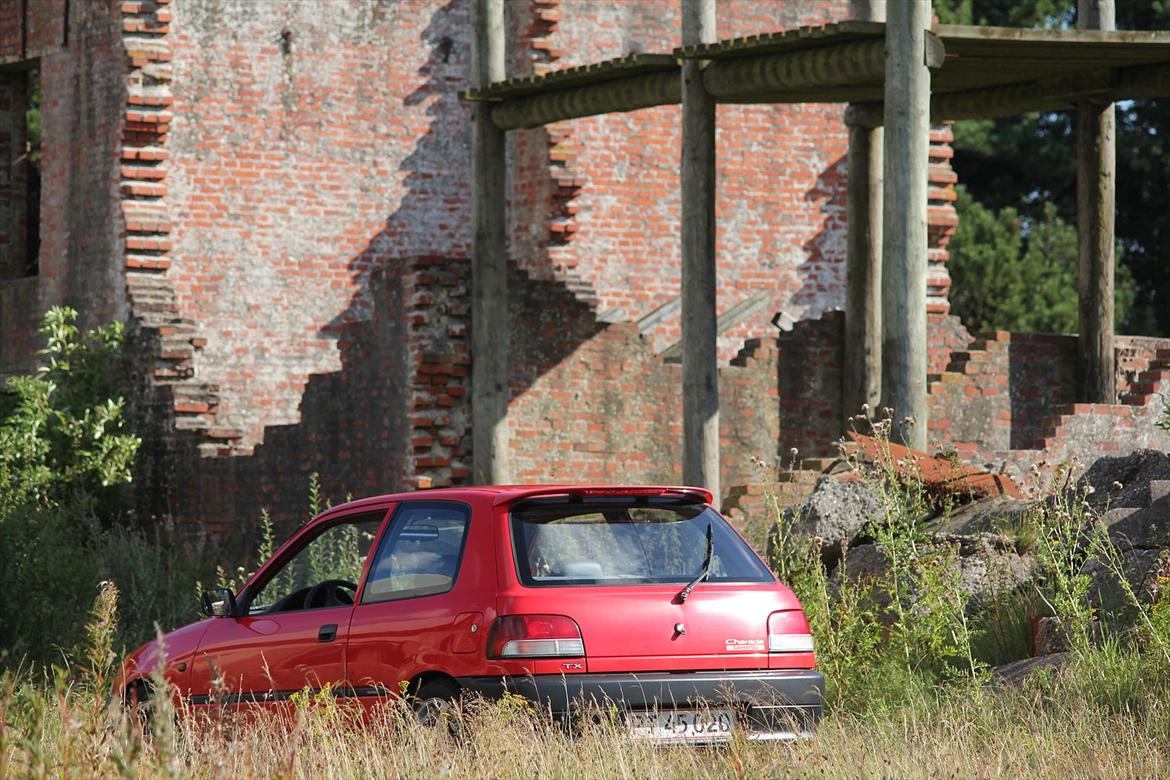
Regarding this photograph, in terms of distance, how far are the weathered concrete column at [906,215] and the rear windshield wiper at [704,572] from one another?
194 inches

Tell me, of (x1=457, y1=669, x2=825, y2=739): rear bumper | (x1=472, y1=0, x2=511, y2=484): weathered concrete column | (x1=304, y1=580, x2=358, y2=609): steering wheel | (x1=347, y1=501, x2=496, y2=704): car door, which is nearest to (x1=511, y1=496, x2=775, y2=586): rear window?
(x1=347, y1=501, x2=496, y2=704): car door

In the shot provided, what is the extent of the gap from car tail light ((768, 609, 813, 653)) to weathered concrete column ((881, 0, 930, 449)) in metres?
5.00

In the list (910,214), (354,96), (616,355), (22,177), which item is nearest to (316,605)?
(910,214)

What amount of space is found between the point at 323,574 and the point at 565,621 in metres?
6.47

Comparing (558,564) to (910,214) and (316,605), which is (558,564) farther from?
(910,214)

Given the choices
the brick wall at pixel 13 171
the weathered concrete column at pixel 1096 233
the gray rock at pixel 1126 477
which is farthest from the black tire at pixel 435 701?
the brick wall at pixel 13 171

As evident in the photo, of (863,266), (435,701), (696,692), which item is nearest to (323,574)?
(863,266)

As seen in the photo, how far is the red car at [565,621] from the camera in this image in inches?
266

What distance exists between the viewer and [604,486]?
736cm

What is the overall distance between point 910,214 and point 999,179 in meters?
24.0

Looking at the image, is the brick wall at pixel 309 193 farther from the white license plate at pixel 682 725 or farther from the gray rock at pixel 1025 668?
the white license plate at pixel 682 725

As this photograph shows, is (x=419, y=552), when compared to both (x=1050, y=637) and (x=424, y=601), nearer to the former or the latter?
(x=424, y=601)

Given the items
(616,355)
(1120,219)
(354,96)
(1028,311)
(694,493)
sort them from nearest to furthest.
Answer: (694,493)
(616,355)
(354,96)
(1028,311)
(1120,219)

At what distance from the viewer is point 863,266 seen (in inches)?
608
